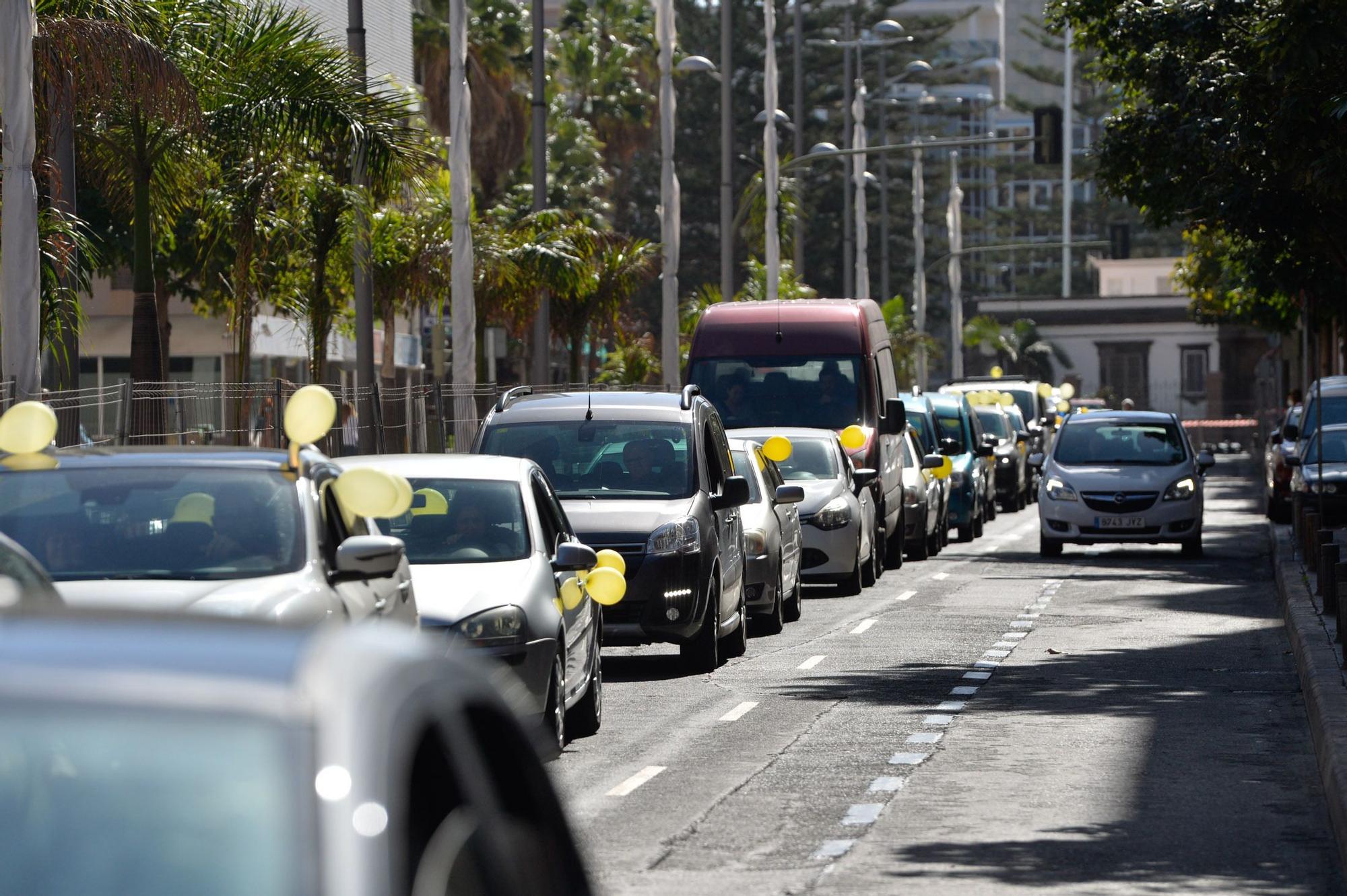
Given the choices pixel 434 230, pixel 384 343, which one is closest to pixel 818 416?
pixel 434 230

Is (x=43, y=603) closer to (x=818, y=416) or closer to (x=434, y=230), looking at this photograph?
(x=818, y=416)

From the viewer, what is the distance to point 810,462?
23.8 m

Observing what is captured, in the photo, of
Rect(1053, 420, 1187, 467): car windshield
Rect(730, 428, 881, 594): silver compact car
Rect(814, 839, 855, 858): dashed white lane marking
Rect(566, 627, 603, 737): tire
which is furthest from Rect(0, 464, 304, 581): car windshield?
Rect(1053, 420, 1187, 467): car windshield

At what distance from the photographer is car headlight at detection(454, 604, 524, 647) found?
416 inches

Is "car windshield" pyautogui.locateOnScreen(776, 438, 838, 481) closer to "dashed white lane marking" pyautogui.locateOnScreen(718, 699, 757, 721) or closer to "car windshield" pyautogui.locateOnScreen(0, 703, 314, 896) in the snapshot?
"dashed white lane marking" pyautogui.locateOnScreen(718, 699, 757, 721)

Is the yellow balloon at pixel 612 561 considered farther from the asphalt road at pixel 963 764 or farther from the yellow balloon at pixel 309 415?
the yellow balloon at pixel 309 415

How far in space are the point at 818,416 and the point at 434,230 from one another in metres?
11.5

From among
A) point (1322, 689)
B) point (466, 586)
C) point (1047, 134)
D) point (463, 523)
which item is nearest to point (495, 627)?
point (466, 586)

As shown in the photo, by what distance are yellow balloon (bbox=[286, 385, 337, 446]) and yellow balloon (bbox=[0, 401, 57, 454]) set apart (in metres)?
0.83

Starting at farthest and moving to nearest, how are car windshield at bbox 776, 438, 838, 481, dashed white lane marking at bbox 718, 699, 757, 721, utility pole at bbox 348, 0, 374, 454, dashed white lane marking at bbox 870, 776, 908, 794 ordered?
utility pole at bbox 348, 0, 374, 454 < car windshield at bbox 776, 438, 838, 481 < dashed white lane marking at bbox 718, 699, 757, 721 < dashed white lane marking at bbox 870, 776, 908, 794

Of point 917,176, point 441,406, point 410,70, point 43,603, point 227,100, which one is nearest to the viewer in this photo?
point 43,603

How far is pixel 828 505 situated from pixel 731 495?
7545 mm

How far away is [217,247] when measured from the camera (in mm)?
36312

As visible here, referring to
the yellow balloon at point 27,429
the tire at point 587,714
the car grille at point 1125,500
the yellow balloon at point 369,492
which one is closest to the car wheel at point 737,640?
the tire at point 587,714
